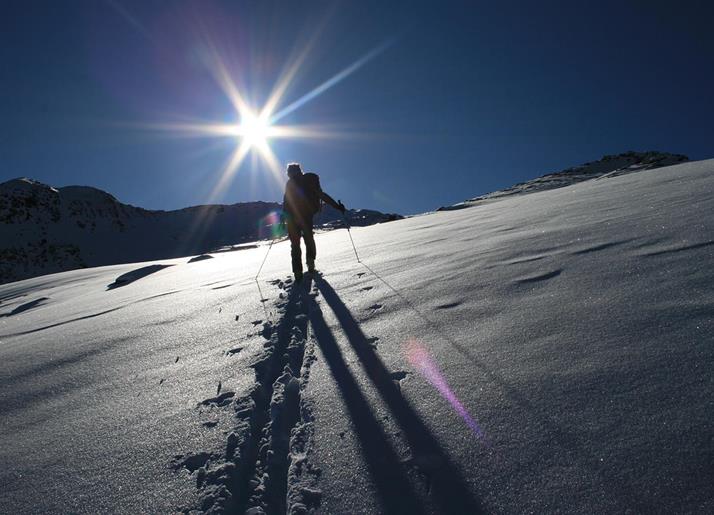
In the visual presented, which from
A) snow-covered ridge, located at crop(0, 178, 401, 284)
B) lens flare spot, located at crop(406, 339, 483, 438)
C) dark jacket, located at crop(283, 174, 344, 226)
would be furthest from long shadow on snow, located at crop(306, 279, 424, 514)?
snow-covered ridge, located at crop(0, 178, 401, 284)

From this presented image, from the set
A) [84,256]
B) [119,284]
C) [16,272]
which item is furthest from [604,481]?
[84,256]

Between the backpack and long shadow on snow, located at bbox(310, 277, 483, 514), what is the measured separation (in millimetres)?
3744

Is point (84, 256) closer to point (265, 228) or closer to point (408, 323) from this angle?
point (265, 228)

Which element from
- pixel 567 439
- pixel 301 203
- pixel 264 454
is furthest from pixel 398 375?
pixel 301 203

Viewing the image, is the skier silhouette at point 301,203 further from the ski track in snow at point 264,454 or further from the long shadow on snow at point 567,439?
the long shadow on snow at point 567,439

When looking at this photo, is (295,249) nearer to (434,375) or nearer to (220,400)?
(220,400)

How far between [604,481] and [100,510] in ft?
6.37

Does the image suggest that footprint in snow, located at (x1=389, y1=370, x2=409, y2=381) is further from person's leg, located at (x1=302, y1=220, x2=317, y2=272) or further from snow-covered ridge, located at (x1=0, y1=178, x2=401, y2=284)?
snow-covered ridge, located at (x1=0, y1=178, x2=401, y2=284)

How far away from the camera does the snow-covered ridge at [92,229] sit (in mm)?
60906

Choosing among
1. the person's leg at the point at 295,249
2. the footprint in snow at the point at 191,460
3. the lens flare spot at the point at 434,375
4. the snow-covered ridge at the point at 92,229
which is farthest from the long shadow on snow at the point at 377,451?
the snow-covered ridge at the point at 92,229

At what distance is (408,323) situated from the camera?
3078 mm

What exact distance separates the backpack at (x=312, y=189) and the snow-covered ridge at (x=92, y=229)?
156 feet

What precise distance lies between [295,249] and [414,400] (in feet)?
15.2

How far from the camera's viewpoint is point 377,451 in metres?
1.68
